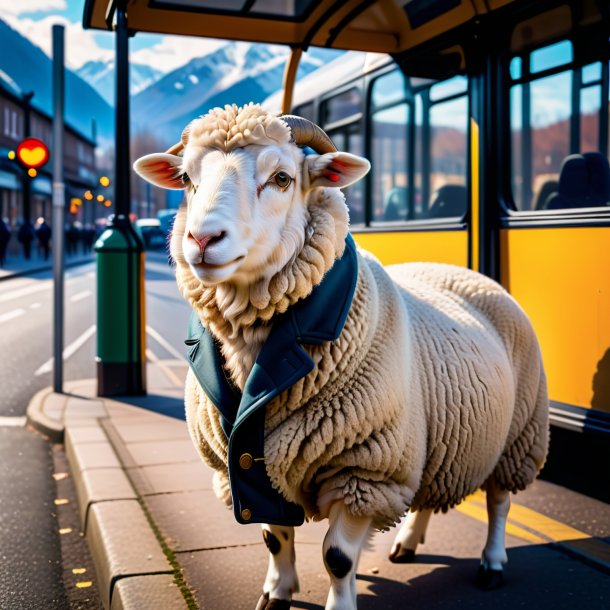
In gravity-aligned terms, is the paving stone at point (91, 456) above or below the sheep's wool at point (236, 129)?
below

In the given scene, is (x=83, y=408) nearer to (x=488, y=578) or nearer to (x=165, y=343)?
(x=488, y=578)

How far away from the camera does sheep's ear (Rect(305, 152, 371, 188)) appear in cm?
265

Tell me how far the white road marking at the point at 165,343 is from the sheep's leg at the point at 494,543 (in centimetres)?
751

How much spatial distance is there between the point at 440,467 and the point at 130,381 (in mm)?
4793

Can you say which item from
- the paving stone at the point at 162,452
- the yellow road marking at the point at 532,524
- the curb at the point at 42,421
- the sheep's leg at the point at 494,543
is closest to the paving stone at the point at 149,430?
the paving stone at the point at 162,452

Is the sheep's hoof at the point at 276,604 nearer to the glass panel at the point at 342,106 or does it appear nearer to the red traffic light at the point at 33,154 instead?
the glass panel at the point at 342,106

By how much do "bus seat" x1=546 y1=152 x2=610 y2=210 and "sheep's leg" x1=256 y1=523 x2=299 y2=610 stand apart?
2.82 meters

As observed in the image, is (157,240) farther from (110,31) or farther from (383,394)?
(383,394)

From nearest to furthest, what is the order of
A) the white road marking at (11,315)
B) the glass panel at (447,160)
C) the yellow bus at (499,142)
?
the yellow bus at (499,142), the glass panel at (447,160), the white road marking at (11,315)

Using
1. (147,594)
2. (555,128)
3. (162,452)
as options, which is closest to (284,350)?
(147,594)

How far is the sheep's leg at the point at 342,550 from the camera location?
2666mm

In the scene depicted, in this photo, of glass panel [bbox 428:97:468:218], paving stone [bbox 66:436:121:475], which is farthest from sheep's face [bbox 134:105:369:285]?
glass panel [bbox 428:97:468:218]

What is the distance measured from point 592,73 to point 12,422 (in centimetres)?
504

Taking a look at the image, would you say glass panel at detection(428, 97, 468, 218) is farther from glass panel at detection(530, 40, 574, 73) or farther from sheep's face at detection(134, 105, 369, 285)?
sheep's face at detection(134, 105, 369, 285)
